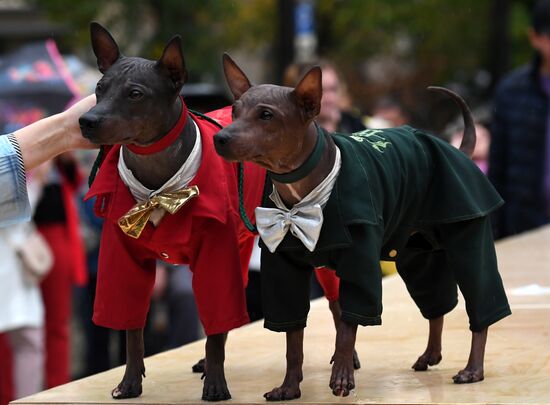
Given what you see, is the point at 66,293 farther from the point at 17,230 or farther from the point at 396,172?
the point at 396,172

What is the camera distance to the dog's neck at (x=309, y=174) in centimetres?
385

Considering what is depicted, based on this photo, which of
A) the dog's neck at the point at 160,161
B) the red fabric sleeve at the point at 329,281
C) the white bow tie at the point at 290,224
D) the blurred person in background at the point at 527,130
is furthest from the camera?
the blurred person in background at the point at 527,130

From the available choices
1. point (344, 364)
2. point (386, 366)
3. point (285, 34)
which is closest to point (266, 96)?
point (344, 364)

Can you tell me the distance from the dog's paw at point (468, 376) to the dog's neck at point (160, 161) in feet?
4.17

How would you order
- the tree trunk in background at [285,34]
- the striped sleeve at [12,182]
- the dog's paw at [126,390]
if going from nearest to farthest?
the dog's paw at [126,390], the striped sleeve at [12,182], the tree trunk in background at [285,34]

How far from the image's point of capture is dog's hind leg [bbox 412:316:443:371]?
452 centimetres

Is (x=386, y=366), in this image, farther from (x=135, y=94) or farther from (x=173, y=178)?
(x=135, y=94)

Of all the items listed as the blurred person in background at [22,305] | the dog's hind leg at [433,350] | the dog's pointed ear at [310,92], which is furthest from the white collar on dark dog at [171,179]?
the blurred person in background at [22,305]

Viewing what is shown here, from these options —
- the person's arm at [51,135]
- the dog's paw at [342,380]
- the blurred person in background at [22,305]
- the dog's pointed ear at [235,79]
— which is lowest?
the blurred person in background at [22,305]

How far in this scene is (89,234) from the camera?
931 centimetres

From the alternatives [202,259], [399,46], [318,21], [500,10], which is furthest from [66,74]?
[399,46]

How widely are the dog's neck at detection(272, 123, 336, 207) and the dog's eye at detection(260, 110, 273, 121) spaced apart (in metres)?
0.17

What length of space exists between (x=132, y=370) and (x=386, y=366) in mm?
1050

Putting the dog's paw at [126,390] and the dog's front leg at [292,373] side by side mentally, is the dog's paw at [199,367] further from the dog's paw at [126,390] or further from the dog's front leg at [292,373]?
the dog's front leg at [292,373]
